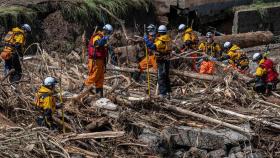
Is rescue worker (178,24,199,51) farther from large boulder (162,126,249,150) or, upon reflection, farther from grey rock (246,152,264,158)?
grey rock (246,152,264,158)

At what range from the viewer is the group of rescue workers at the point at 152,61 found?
9.98m

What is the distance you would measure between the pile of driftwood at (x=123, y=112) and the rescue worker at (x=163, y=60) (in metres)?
0.25

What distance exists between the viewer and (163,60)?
40.5 ft

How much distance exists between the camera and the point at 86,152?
31.4 feet

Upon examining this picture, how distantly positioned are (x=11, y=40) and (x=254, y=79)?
537 cm

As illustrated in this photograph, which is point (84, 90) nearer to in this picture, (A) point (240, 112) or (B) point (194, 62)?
(A) point (240, 112)

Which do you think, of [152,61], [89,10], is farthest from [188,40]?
[89,10]

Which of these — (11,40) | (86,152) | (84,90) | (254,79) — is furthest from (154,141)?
(11,40)

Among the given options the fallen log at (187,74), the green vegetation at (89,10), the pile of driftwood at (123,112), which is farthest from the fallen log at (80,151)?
the green vegetation at (89,10)

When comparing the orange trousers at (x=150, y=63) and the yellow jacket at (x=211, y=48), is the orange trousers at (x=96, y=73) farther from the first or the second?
the yellow jacket at (x=211, y=48)

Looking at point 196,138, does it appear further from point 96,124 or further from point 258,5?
point 258,5

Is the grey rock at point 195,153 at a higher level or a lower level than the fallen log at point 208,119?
lower

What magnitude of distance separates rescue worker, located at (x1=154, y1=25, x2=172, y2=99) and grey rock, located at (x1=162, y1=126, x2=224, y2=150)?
164 cm

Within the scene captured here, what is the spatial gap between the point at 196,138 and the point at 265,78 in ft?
10.0
